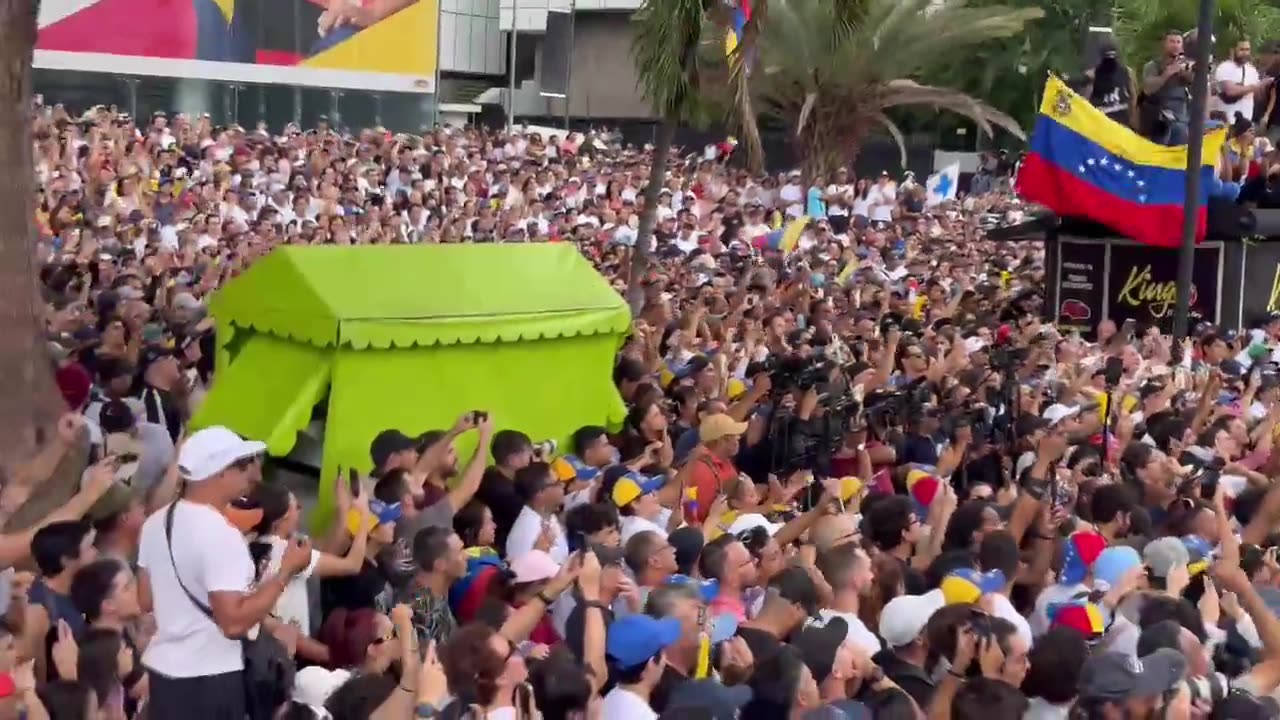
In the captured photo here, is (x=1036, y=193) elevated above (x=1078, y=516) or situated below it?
above

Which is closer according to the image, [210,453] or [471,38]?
[210,453]

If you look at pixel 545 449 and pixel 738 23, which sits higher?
pixel 738 23

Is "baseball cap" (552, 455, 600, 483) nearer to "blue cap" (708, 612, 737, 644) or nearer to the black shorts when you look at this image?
"blue cap" (708, 612, 737, 644)

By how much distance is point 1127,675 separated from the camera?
15.1 ft

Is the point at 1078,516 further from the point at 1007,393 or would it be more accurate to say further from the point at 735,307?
the point at 735,307

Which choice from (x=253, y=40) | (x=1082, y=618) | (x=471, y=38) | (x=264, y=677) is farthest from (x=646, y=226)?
(x=471, y=38)

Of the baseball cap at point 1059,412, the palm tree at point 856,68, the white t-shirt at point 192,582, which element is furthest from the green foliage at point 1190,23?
the white t-shirt at point 192,582

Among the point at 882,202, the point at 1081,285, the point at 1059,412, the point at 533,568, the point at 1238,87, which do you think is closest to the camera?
the point at 533,568

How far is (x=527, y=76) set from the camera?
44188 millimetres

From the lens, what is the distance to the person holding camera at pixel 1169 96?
14.7 metres

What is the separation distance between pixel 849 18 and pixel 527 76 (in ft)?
105

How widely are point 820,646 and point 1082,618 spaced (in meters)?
1.03

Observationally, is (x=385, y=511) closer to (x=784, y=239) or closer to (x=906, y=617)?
(x=906, y=617)

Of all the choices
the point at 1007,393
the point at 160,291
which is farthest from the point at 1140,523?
the point at 160,291
